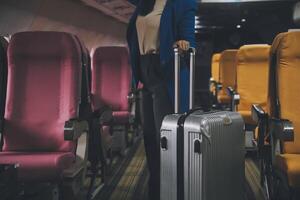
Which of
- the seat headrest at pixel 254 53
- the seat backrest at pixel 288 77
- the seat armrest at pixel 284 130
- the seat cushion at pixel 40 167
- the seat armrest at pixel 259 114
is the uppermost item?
the seat headrest at pixel 254 53

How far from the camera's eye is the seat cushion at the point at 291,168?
2.32m

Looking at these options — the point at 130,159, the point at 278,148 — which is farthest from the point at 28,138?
the point at 130,159

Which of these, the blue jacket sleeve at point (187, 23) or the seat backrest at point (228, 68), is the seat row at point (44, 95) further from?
the seat backrest at point (228, 68)

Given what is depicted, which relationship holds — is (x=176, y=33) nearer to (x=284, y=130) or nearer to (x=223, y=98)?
(x=284, y=130)

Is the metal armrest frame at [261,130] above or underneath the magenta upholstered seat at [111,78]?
underneath

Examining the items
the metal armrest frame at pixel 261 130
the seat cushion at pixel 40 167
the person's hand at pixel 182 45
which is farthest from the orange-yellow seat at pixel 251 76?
the seat cushion at pixel 40 167

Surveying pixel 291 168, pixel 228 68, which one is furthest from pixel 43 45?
pixel 228 68

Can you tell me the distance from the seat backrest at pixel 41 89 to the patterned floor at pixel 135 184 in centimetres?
84

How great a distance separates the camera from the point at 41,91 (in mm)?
3168

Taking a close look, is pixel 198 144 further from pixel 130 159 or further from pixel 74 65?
pixel 130 159

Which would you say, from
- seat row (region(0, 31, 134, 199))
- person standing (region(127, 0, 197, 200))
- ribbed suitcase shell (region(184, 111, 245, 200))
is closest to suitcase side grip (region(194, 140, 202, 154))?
ribbed suitcase shell (region(184, 111, 245, 200))

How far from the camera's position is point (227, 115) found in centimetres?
253

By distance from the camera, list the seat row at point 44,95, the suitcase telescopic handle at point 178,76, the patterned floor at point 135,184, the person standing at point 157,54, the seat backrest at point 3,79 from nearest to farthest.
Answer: the suitcase telescopic handle at point 178,76, the person standing at point 157,54, the seat row at point 44,95, the seat backrest at point 3,79, the patterned floor at point 135,184

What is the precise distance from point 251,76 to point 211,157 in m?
3.19
